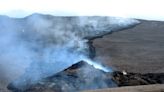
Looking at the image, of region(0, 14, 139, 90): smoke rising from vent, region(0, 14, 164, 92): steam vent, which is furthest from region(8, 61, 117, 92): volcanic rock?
region(0, 14, 139, 90): smoke rising from vent

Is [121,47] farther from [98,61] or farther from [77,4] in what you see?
[77,4]

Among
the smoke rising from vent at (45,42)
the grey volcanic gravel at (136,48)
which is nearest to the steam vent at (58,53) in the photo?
the smoke rising from vent at (45,42)

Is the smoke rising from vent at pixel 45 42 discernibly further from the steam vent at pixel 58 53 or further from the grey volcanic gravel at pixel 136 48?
the grey volcanic gravel at pixel 136 48

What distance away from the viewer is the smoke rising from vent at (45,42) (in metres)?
4.16

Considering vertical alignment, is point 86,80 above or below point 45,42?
below

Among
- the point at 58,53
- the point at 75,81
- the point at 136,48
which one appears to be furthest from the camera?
the point at 136,48

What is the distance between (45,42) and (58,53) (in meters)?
0.40

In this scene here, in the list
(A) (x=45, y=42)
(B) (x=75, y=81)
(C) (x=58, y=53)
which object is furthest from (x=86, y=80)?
(A) (x=45, y=42)

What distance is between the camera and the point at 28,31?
200 inches

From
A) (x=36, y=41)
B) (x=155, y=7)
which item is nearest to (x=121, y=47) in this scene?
(x=36, y=41)

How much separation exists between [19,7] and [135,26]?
6.06 ft

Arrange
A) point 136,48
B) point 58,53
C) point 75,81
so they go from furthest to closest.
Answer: point 136,48 < point 58,53 < point 75,81

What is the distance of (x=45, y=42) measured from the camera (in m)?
4.86

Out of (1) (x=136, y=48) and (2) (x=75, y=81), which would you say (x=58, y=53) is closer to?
(2) (x=75, y=81)
